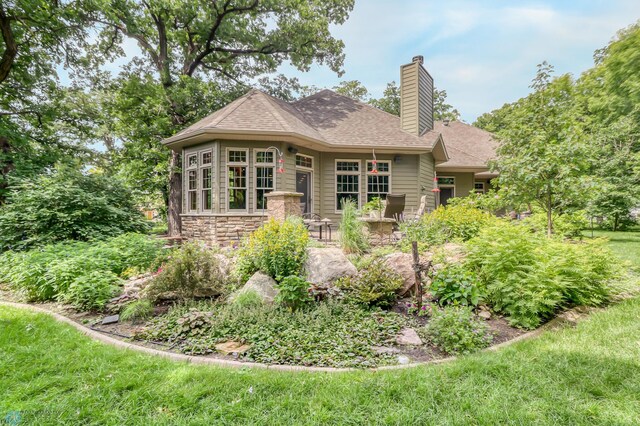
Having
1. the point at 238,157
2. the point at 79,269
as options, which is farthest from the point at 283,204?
the point at 79,269

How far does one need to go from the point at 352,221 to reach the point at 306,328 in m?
2.90

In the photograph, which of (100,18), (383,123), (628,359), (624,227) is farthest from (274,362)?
(624,227)

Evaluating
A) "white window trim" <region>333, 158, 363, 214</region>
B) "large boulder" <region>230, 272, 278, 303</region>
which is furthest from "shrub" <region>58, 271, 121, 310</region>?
"white window trim" <region>333, 158, 363, 214</region>

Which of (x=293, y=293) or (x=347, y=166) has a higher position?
(x=347, y=166)

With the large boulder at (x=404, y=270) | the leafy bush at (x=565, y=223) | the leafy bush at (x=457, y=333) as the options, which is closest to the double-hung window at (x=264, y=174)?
the large boulder at (x=404, y=270)

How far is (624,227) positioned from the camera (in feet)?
43.7

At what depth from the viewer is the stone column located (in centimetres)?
675

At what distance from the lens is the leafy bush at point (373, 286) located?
385cm

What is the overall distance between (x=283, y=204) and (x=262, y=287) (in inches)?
117

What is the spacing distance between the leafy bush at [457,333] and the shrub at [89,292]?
4.15m

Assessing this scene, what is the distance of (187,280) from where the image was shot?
13.8ft

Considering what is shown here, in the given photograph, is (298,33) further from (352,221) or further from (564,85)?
(564,85)

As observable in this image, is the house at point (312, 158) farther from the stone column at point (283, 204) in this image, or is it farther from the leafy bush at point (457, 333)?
the leafy bush at point (457, 333)

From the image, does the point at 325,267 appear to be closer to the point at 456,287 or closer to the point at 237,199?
the point at 456,287
